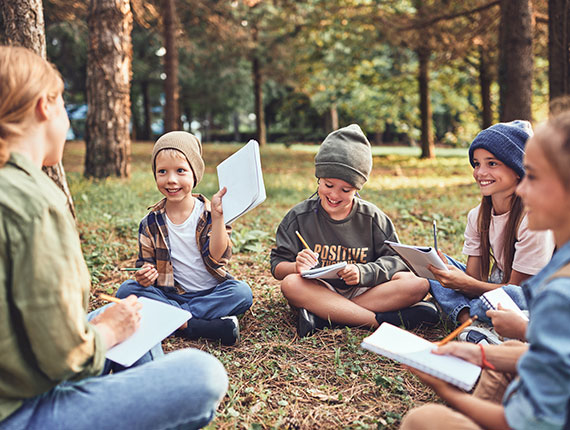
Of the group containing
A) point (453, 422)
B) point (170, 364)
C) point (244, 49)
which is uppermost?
point (244, 49)

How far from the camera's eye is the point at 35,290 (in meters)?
1.32

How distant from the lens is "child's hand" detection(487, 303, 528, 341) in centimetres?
185

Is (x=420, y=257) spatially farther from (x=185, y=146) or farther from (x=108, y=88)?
(x=108, y=88)

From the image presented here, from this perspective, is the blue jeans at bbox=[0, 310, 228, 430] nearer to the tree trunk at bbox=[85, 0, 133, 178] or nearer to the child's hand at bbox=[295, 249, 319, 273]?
the child's hand at bbox=[295, 249, 319, 273]

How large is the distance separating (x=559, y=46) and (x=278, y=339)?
561 cm

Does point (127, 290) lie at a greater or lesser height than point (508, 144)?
lesser

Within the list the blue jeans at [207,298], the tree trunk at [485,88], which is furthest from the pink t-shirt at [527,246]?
the tree trunk at [485,88]

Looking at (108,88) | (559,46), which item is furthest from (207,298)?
(559,46)

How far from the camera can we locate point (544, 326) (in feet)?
4.15

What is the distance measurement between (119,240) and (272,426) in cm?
313

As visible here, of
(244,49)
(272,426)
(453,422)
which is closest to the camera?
(453,422)

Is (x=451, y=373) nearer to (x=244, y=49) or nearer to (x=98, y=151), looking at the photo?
(x=98, y=151)

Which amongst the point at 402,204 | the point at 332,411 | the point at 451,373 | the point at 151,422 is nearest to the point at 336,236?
the point at 332,411

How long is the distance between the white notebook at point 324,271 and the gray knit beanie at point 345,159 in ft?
1.79
